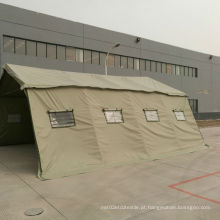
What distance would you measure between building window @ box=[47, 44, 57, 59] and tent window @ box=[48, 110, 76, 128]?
1784cm

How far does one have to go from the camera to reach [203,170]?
7660 millimetres

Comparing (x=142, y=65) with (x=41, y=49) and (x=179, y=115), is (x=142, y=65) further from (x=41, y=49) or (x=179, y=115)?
(x=179, y=115)

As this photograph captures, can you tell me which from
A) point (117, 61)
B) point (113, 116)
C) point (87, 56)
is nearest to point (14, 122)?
point (113, 116)

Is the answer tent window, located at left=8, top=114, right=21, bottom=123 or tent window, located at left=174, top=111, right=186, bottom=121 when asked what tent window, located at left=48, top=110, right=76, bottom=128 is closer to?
tent window, located at left=174, top=111, right=186, bottom=121

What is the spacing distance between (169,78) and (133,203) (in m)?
33.6

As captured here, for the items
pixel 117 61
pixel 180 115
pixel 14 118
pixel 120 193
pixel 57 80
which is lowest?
pixel 120 193

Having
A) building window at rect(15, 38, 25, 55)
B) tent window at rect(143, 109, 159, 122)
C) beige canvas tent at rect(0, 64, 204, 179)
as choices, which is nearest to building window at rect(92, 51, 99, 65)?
building window at rect(15, 38, 25, 55)

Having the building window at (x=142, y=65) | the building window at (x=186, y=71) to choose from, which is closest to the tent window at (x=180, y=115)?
the building window at (x=142, y=65)

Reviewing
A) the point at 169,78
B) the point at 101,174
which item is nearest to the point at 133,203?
the point at 101,174

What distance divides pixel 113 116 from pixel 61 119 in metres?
2.21

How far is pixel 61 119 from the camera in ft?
26.2

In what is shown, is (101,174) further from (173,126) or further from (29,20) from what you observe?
(29,20)

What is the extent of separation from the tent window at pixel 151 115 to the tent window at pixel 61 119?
142 inches

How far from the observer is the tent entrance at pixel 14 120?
42.0ft
